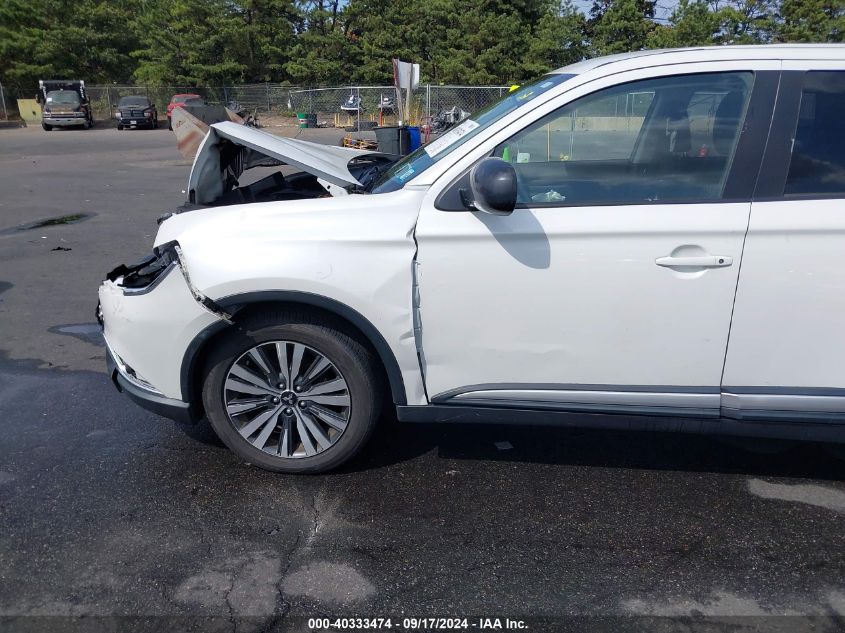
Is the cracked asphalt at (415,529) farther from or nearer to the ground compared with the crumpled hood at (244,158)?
nearer to the ground

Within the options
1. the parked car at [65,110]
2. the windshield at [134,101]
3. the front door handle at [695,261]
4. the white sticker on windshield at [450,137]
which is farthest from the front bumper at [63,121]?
the front door handle at [695,261]

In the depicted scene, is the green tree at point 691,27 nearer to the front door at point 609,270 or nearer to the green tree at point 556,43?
the green tree at point 556,43

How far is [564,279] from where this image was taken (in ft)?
9.82

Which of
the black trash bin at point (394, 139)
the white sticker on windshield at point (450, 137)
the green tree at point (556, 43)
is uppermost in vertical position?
the green tree at point (556, 43)

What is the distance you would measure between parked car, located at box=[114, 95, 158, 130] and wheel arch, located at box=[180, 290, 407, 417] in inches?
1432

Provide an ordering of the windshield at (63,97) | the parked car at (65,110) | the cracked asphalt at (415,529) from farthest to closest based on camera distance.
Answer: the windshield at (63,97), the parked car at (65,110), the cracked asphalt at (415,529)

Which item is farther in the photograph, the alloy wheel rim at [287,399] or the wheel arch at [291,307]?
the alloy wheel rim at [287,399]

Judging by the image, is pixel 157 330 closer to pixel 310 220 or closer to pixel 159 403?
pixel 159 403

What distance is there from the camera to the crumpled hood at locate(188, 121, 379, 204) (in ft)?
12.2

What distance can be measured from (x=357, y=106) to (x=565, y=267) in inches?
1174

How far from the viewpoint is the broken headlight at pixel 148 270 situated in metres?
3.29

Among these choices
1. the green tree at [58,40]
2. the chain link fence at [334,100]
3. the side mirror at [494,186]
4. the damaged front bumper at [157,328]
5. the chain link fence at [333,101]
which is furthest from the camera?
the green tree at [58,40]

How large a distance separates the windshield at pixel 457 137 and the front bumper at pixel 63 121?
36.9 metres

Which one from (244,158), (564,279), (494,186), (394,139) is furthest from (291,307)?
(394,139)
